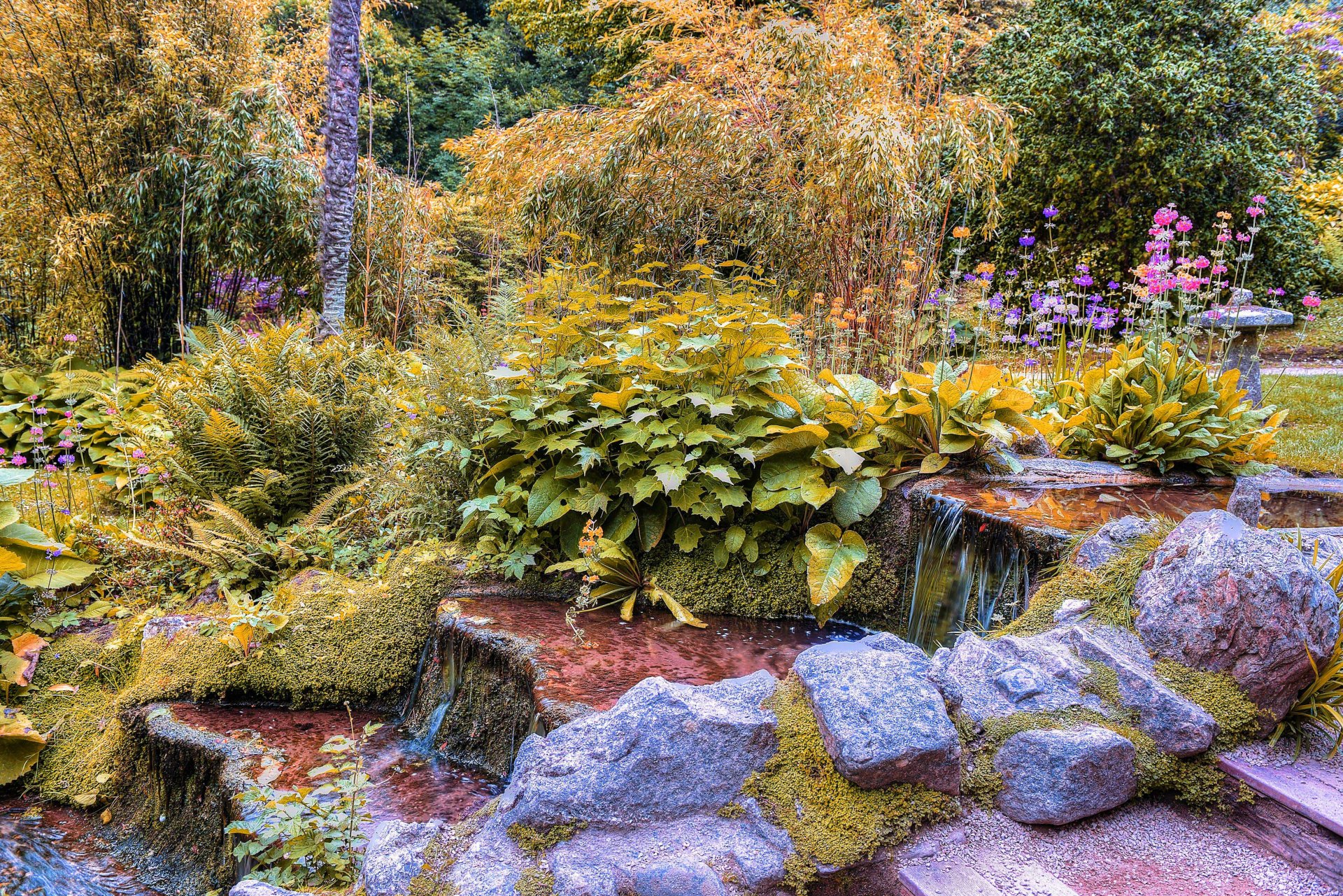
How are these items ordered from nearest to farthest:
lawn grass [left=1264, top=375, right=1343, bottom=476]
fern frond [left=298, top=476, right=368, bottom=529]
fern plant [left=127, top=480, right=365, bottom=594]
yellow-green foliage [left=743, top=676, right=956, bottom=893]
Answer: yellow-green foliage [left=743, top=676, right=956, bottom=893] → fern plant [left=127, top=480, right=365, bottom=594] → fern frond [left=298, top=476, right=368, bottom=529] → lawn grass [left=1264, top=375, right=1343, bottom=476]

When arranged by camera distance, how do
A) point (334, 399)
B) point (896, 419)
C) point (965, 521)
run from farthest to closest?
point (334, 399) < point (896, 419) < point (965, 521)

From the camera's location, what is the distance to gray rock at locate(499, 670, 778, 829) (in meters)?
1.69

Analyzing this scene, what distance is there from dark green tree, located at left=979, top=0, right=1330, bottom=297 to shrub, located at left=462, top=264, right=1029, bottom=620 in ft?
18.4

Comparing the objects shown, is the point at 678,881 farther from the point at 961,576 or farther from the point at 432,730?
the point at 961,576

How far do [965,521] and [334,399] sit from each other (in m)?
3.25

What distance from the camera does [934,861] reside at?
1631 millimetres

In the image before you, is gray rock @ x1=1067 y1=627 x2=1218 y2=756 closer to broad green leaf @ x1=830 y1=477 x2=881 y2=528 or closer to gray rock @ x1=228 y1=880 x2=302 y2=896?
broad green leaf @ x1=830 y1=477 x2=881 y2=528

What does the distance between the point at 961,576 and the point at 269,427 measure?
130 inches

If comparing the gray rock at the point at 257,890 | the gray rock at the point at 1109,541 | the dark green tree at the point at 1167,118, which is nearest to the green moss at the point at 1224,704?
the gray rock at the point at 1109,541

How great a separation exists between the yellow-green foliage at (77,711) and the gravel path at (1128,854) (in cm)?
284

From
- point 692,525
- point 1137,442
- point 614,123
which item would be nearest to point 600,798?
point 692,525

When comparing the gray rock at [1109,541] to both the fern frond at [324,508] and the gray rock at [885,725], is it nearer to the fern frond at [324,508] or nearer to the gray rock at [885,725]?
the gray rock at [885,725]

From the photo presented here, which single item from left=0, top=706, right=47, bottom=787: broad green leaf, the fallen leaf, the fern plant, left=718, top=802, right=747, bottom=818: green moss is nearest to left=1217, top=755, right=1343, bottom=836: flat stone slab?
left=718, top=802, right=747, bottom=818: green moss

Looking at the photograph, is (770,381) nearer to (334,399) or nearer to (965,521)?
(965,521)
